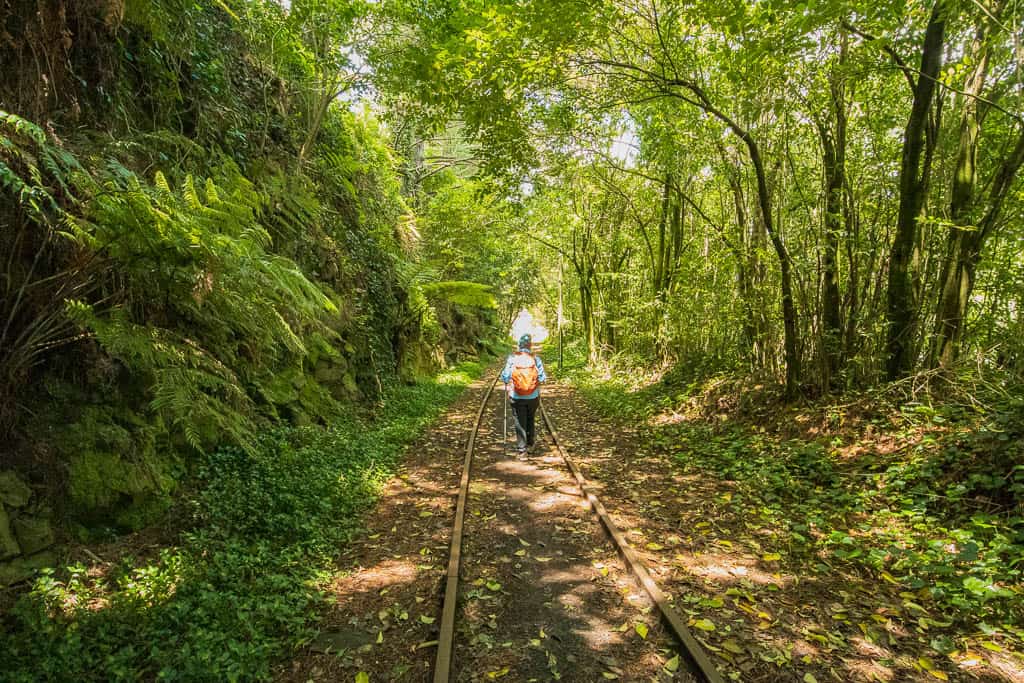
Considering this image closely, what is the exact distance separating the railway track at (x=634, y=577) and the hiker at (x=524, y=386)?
6.80 feet

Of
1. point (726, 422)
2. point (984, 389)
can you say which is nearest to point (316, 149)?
point (726, 422)

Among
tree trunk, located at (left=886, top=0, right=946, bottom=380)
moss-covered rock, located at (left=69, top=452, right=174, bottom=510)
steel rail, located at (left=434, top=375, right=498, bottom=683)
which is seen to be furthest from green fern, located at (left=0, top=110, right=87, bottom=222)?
tree trunk, located at (left=886, top=0, right=946, bottom=380)

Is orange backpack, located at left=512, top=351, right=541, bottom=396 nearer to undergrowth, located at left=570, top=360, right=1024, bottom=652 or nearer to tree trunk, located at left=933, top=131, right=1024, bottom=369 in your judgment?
undergrowth, located at left=570, top=360, right=1024, bottom=652

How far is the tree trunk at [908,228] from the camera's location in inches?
254

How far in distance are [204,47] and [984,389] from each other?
1133cm

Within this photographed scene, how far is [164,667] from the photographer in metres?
3.02

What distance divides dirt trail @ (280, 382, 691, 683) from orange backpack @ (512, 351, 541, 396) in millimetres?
1936

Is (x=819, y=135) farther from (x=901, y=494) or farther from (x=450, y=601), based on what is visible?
(x=450, y=601)

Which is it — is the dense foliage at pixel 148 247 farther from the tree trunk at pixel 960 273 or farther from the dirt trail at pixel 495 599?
the tree trunk at pixel 960 273

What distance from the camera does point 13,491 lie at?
3453 mm

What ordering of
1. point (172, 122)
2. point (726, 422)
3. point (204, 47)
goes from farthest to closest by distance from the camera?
point (726, 422), point (204, 47), point (172, 122)

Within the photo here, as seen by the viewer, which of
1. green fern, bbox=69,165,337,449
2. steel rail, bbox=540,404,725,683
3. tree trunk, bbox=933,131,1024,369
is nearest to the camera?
steel rail, bbox=540,404,725,683

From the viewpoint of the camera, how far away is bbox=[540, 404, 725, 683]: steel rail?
3172mm

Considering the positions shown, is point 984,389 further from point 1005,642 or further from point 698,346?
point 698,346
